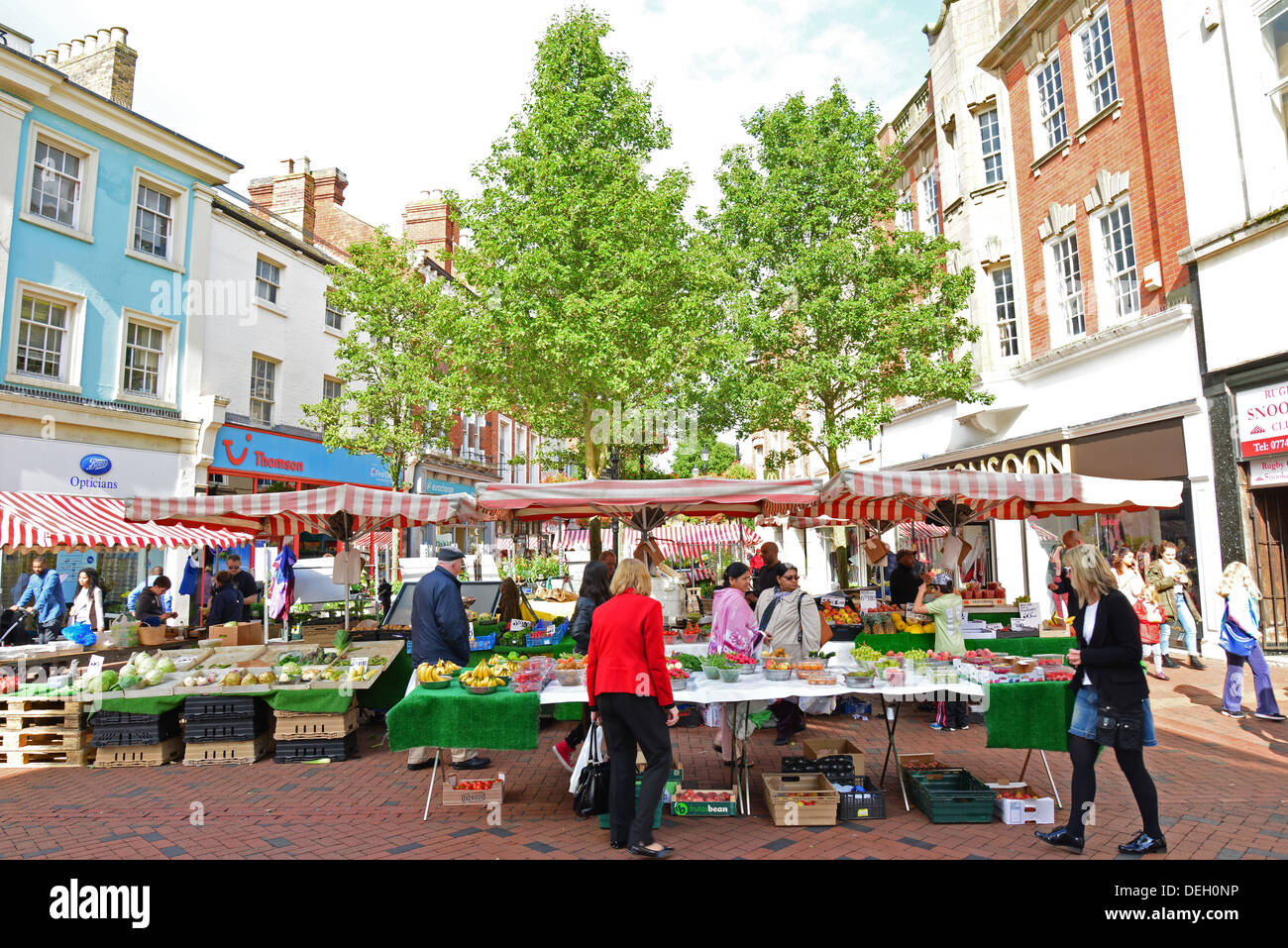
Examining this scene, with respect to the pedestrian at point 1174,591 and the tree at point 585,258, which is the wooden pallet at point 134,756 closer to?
the tree at point 585,258

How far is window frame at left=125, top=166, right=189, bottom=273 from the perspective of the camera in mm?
18031

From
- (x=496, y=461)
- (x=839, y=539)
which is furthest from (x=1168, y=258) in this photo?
(x=496, y=461)

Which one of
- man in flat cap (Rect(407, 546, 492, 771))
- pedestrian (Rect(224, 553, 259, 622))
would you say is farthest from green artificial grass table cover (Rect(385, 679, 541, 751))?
pedestrian (Rect(224, 553, 259, 622))

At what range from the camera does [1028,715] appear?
5.61 meters

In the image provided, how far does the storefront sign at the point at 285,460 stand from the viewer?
20.1 meters

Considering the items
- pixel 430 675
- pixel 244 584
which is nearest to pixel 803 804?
pixel 430 675

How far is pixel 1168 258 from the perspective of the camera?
1338 centimetres

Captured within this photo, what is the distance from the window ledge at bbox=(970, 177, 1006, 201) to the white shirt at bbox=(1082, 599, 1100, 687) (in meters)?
16.2

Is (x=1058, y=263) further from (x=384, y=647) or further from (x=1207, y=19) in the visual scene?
(x=384, y=647)

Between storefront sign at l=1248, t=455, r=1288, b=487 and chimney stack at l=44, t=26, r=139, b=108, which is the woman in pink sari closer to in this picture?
storefront sign at l=1248, t=455, r=1288, b=487

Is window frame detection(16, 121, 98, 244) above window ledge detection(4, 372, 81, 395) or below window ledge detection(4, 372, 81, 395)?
above

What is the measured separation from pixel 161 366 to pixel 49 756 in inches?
535

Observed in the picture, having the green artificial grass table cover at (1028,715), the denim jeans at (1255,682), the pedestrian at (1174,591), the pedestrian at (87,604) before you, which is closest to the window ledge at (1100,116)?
the pedestrian at (1174,591)

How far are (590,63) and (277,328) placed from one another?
41.7 feet
